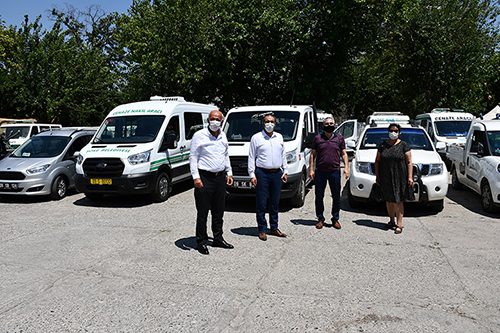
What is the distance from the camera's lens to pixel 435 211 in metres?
8.91

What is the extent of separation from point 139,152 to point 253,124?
257 cm

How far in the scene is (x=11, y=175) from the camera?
1032 centimetres

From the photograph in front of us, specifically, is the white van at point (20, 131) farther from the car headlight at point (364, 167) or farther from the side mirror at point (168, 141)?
the car headlight at point (364, 167)

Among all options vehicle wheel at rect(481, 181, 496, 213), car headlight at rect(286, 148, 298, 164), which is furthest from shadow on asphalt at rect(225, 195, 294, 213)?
vehicle wheel at rect(481, 181, 496, 213)

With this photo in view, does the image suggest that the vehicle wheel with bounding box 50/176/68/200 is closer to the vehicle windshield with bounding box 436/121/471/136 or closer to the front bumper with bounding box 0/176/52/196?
the front bumper with bounding box 0/176/52/196

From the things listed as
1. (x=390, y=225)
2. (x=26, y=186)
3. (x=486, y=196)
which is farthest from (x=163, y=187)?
(x=486, y=196)

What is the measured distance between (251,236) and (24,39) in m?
28.5

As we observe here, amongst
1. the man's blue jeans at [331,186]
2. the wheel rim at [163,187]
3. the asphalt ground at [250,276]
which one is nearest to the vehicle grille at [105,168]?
the wheel rim at [163,187]

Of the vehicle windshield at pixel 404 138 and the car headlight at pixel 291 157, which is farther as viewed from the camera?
the vehicle windshield at pixel 404 138

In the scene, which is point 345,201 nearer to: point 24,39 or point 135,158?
point 135,158

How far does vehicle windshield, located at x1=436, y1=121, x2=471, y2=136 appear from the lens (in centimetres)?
1639

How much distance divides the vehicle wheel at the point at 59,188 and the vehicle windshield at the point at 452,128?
12839 mm

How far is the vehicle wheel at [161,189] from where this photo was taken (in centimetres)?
994

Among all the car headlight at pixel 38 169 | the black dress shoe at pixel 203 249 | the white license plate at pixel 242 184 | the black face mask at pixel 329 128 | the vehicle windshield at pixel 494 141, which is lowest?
the black dress shoe at pixel 203 249
